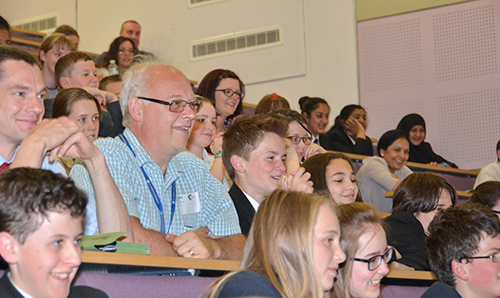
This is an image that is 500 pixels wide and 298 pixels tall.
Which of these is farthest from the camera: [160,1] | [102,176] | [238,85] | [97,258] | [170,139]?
[160,1]

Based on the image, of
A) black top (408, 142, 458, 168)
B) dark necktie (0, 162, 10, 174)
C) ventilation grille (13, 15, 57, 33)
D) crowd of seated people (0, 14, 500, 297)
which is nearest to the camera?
crowd of seated people (0, 14, 500, 297)

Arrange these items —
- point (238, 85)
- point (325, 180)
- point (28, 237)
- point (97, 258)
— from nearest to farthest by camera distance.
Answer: point (28, 237) < point (97, 258) < point (325, 180) < point (238, 85)

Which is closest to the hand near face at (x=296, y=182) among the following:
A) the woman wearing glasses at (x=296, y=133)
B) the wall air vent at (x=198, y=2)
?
the woman wearing glasses at (x=296, y=133)

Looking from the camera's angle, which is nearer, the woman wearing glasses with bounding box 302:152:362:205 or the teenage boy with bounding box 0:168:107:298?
the teenage boy with bounding box 0:168:107:298

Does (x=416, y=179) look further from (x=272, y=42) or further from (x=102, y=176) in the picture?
(x=272, y=42)

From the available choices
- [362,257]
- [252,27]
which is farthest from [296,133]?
[252,27]

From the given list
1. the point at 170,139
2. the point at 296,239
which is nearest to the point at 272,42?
the point at 170,139

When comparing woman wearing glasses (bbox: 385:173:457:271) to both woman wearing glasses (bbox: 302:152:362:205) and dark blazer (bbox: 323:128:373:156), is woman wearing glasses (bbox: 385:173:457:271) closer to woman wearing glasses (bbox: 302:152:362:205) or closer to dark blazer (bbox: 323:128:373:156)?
woman wearing glasses (bbox: 302:152:362:205)

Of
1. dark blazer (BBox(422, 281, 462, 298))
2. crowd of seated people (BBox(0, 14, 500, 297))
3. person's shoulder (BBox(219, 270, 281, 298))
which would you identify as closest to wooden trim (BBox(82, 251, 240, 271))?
crowd of seated people (BBox(0, 14, 500, 297))

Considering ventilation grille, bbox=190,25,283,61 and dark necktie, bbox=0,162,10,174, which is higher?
ventilation grille, bbox=190,25,283,61

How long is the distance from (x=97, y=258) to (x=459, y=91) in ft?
21.8

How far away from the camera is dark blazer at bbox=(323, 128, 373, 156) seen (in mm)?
6223

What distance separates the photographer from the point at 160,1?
27.9 ft

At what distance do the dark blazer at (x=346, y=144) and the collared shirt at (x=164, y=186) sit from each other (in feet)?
11.7
